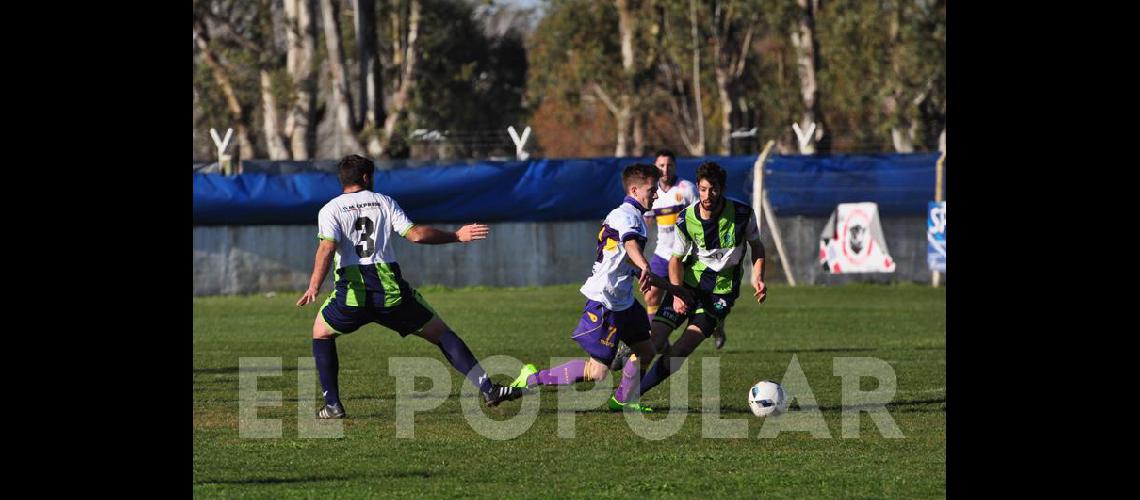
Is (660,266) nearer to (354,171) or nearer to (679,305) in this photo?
(679,305)

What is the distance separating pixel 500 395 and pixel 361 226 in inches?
55.7

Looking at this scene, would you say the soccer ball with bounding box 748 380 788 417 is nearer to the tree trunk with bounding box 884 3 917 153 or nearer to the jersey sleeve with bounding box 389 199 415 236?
the jersey sleeve with bounding box 389 199 415 236

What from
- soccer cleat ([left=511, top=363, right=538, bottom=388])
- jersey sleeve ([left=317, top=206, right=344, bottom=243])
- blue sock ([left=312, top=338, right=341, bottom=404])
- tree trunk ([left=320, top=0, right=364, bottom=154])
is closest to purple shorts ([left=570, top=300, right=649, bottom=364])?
soccer cleat ([left=511, top=363, right=538, bottom=388])

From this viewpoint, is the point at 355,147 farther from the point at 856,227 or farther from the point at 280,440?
the point at 280,440

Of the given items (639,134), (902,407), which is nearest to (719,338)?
(902,407)

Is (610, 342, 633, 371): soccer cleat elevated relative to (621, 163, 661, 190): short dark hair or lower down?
lower down

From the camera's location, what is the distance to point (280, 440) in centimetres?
1012

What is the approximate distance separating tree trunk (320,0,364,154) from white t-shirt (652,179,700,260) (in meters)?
25.8

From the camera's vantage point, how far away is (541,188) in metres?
27.4

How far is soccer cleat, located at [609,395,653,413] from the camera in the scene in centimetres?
1162

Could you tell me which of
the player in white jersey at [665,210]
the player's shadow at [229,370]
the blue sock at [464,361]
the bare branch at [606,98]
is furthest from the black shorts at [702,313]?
the bare branch at [606,98]

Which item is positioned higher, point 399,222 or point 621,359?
point 399,222
